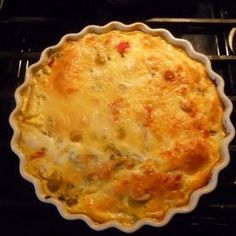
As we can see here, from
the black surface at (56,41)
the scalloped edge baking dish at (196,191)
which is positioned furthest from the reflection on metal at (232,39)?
the scalloped edge baking dish at (196,191)

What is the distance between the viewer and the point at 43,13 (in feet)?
7.19

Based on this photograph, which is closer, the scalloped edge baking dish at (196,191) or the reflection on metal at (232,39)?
the scalloped edge baking dish at (196,191)

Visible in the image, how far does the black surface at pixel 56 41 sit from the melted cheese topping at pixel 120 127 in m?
0.12

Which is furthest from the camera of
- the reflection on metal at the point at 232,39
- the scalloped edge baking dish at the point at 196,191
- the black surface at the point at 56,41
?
the reflection on metal at the point at 232,39

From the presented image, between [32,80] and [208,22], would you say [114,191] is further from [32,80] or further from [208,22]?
[208,22]

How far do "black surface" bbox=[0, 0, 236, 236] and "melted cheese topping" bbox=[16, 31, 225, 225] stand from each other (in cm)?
12

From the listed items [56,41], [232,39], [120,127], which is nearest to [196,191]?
[120,127]

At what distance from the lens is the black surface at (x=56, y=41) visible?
1.66 meters

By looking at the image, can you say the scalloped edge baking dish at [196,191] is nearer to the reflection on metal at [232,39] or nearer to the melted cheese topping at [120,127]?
the melted cheese topping at [120,127]

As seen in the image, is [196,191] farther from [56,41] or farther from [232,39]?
[56,41]

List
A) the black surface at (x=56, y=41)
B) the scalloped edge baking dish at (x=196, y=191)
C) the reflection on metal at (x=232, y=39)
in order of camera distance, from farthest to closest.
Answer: the reflection on metal at (x=232, y=39), the black surface at (x=56, y=41), the scalloped edge baking dish at (x=196, y=191)

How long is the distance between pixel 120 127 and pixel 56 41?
653mm

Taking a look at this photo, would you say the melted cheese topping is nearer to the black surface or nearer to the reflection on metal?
the black surface

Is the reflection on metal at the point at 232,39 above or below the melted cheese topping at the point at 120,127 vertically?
above
